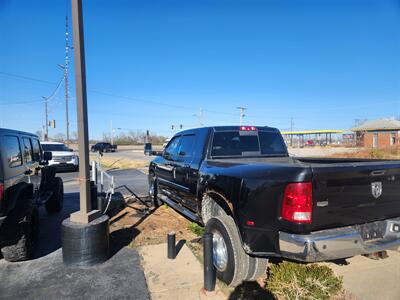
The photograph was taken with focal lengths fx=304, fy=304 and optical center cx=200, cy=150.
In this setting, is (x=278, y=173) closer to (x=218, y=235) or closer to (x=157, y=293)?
(x=218, y=235)

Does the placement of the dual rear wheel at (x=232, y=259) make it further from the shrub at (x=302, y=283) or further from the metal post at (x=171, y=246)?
the metal post at (x=171, y=246)

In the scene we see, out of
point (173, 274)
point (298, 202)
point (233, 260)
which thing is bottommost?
point (173, 274)

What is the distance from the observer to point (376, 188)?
9.88 ft

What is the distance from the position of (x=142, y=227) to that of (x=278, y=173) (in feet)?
12.4

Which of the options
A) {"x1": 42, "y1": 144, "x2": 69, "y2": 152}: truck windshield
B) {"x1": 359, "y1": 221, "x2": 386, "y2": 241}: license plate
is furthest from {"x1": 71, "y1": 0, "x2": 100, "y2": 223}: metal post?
{"x1": 42, "y1": 144, "x2": 69, "y2": 152}: truck windshield

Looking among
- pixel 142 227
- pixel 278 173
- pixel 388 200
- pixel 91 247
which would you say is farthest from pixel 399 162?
pixel 142 227

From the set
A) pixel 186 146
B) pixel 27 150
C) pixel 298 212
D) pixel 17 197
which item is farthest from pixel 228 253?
pixel 27 150

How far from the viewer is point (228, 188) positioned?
138 inches

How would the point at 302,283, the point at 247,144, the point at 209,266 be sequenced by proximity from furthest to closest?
the point at 247,144 → the point at 209,266 → the point at 302,283

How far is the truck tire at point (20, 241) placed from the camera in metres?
3.99

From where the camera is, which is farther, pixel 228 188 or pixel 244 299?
pixel 228 188

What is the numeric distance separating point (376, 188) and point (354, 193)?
0.35m

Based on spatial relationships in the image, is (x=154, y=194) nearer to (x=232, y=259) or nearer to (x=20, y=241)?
(x=20, y=241)

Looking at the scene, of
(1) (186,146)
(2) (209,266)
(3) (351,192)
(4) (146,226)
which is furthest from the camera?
(4) (146,226)
